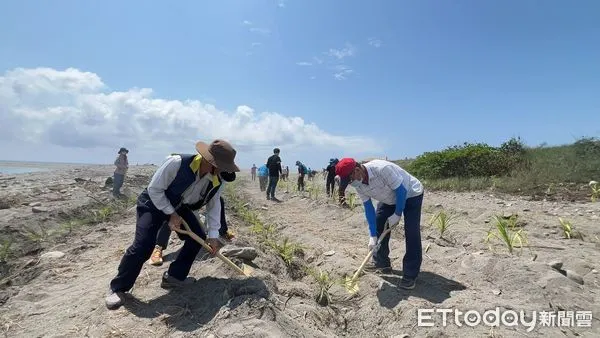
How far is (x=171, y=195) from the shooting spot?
12.1 ft

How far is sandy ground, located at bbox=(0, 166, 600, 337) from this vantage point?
341 cm

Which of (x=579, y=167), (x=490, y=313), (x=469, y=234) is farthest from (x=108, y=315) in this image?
(x=579, y=167)

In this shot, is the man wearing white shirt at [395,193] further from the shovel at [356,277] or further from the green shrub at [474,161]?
the green shrub at [474,161]

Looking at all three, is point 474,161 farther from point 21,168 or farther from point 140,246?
point 21,168

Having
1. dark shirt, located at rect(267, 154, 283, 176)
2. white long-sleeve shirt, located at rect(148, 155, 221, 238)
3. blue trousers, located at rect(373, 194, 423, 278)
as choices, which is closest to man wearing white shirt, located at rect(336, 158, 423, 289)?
blue trousers, located at rect(373, 194, 423, 278)

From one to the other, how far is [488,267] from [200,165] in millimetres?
3448

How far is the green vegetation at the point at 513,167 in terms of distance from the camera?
11688 mm

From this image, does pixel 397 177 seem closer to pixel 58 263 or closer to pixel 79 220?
pixel 58 263

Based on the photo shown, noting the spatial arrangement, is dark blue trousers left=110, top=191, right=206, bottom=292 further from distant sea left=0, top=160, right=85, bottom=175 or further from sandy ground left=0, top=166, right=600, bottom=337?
distant sea left=0, top=160, right=85, bottom=175

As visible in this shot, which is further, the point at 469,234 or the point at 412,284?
the point at 469,234

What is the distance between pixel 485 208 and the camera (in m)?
8.75

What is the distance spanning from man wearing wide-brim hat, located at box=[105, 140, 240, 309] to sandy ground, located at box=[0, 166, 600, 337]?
328 mm

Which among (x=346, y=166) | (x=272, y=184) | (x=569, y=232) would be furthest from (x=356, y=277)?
(x=272, y=184)

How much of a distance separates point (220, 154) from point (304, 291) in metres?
1.85
